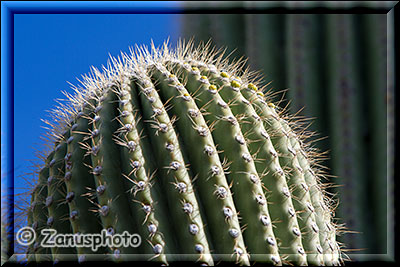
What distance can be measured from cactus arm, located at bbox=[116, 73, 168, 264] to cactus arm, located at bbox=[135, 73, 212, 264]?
1.2 inches

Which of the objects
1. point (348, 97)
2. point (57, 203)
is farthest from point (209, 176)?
point (348, 97)

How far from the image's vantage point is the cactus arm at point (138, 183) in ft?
2.54

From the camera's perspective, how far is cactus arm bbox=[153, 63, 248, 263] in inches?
31.2

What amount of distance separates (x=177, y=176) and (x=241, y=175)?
0.38 ft

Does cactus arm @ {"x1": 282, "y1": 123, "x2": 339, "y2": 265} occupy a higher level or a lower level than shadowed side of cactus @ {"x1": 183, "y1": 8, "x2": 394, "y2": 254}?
lower

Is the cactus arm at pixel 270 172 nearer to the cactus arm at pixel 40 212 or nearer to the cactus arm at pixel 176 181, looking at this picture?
the cactus arm at pixel 176 181

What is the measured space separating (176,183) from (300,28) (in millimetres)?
1603

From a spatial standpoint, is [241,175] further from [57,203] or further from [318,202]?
[57,203]

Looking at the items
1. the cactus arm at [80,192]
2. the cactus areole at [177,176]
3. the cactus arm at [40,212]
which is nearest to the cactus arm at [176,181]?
the cactus areole at [177,176]

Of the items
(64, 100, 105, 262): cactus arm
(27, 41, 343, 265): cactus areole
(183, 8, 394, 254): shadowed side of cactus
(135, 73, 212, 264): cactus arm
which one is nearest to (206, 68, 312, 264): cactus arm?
(27, 41, 343, 265): cactus areole

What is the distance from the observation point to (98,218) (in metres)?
0.83

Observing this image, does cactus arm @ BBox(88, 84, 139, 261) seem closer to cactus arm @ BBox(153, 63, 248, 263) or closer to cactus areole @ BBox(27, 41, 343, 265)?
cactus areole @ BBox(27, 41, 343, 265)
